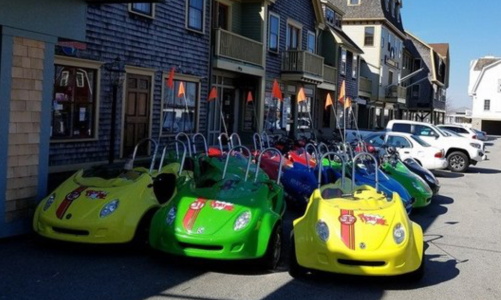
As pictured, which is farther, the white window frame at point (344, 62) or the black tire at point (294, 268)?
the white window frame at point (344, 62)

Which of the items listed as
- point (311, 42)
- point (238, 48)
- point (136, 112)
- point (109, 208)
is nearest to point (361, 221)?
point (109, 208)

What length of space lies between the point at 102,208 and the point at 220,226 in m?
1.57

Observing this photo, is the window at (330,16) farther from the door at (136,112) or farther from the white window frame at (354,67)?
the door at (136,112)

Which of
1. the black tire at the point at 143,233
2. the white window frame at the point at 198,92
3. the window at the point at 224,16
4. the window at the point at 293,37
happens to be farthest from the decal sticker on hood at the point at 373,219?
the window at the point at 293,37

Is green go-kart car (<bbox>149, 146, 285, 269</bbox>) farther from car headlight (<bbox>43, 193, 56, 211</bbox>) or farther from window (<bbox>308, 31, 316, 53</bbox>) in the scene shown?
window (<bbox>308, 31, 316, 53</bbox>)

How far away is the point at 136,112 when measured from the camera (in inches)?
590

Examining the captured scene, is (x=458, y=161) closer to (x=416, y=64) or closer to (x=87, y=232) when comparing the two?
(x=87, y=232)

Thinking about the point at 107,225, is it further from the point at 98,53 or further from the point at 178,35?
the point at 178,35

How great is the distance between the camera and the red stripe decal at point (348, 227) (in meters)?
6.04

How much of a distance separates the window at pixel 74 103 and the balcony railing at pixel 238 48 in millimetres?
5988

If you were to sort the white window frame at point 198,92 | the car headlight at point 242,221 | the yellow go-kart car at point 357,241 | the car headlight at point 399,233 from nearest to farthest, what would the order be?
the yellow go-kart car at point 357,241 → the car headlight at point 399,233 → the car headlight at point 242,221 → the white window frame at point 198,92

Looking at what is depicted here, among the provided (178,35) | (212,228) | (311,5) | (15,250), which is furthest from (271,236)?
(311,5)

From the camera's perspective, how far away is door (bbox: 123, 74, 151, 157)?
1463cm

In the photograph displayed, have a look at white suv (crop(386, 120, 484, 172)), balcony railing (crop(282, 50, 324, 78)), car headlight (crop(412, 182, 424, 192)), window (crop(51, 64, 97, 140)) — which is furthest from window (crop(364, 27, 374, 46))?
car headlight (crop(412, 182, 424, 192))
